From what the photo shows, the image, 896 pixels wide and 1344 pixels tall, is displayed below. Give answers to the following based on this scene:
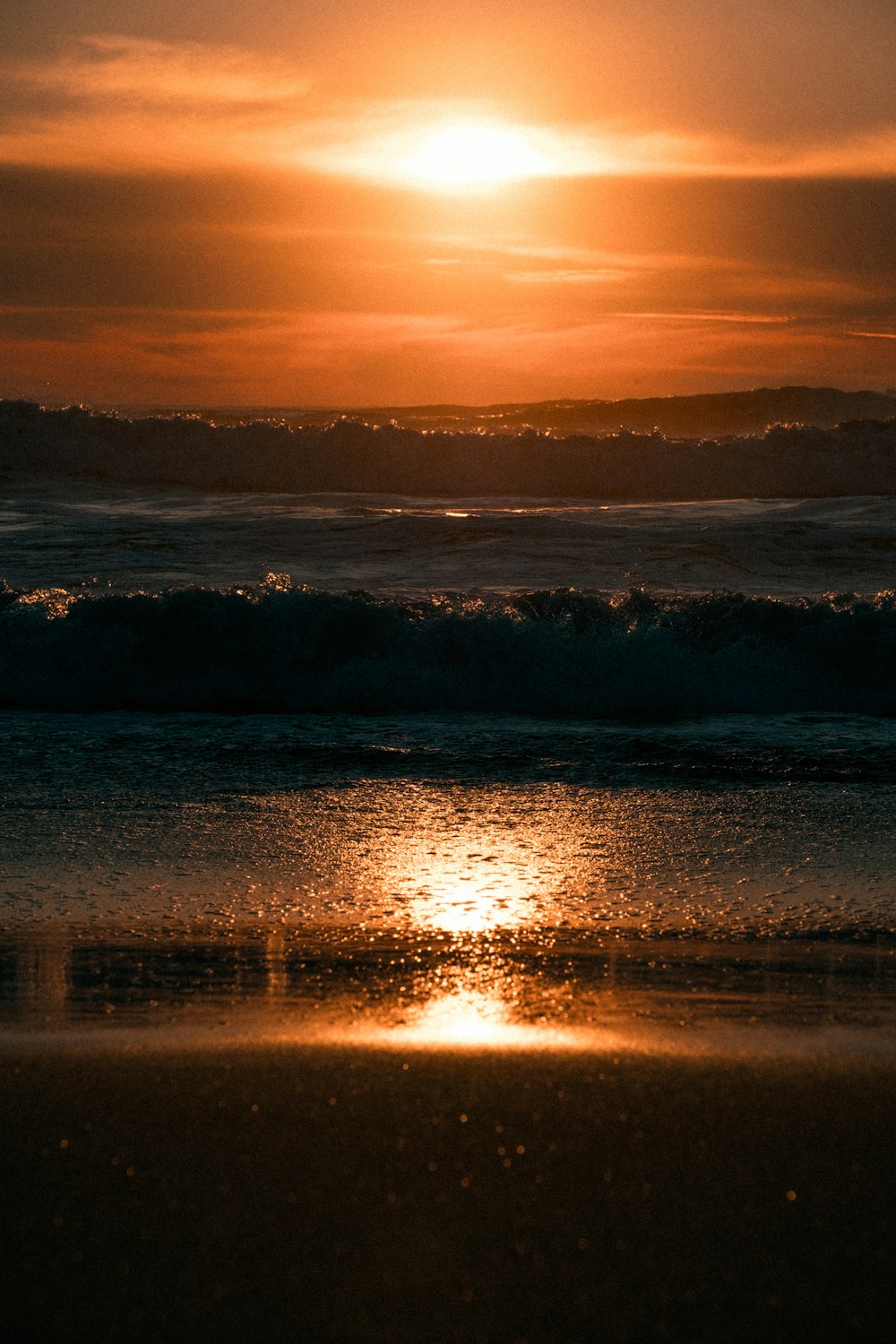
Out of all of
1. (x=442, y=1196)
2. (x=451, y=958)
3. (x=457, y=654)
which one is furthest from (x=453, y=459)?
(x=442, y=1196)

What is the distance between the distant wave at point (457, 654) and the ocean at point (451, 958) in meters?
0.02

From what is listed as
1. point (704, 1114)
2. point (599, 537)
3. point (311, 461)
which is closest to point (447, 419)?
point (311, 461)

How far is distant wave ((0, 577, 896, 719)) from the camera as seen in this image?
22.6ft

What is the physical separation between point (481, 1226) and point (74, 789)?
331 cm

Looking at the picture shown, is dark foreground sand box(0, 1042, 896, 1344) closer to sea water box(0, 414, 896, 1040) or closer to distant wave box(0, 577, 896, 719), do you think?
sea water box(0, 414, 896, 1040)

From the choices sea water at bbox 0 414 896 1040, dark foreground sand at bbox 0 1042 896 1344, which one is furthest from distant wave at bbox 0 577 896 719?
dark foreground sand at bbox 0 1042 896 1344

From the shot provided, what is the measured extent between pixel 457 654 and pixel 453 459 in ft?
42.6

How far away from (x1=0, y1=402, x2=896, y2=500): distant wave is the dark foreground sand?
1680cm

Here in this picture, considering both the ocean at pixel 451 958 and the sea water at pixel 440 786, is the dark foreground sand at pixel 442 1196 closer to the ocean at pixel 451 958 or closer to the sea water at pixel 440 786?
the ocean at pixel 451 958

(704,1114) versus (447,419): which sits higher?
(447,419)

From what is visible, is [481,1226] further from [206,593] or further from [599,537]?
[599,537]

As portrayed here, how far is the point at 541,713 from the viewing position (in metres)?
6.78

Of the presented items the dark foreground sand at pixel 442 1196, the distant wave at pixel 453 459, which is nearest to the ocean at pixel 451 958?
the dark foreground sand at pixel 442 1196

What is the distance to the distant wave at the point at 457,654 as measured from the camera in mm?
6902
